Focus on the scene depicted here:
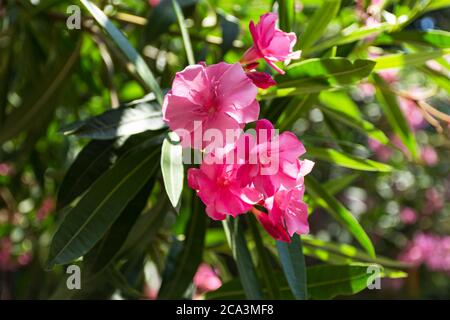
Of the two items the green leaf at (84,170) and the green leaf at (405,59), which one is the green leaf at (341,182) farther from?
the green leaf at (84,170)

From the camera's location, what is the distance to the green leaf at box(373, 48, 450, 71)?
1.07 meters

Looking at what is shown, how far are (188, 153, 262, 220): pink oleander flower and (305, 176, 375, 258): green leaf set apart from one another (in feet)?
1.18

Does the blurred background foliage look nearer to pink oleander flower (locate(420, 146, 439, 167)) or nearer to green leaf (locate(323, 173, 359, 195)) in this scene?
green leaf (locate(323, 173, 359, 195))

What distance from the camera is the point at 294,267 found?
3.37 ft

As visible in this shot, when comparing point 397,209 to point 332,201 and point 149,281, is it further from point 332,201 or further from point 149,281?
point 332,201

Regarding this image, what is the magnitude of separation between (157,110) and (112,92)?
42 centimetres

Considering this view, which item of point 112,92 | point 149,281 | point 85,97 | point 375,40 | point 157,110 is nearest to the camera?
point 157,110

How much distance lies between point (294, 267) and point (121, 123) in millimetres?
336

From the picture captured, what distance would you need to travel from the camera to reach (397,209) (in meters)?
3.66

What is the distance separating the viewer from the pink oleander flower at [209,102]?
800 mm

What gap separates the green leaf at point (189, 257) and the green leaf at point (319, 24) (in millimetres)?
328

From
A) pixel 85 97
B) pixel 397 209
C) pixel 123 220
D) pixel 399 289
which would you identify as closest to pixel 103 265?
pixel 123 220

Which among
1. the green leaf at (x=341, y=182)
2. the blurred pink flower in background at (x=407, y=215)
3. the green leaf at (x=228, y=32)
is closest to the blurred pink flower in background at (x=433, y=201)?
the blurred pink flower in background at (x=407, y=215)

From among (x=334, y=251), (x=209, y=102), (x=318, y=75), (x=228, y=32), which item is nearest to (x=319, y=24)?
(x=318, y=75)
